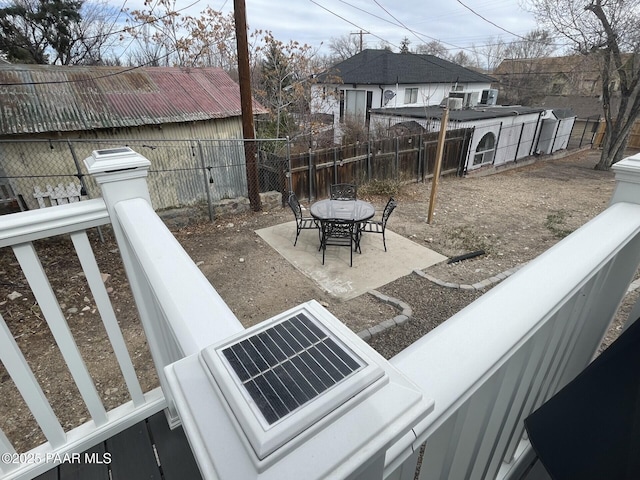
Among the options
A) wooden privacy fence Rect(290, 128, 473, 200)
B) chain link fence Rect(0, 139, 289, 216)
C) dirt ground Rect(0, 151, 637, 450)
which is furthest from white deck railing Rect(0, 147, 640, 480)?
wooden privacy fence Rect(290, 128, 473, 200)

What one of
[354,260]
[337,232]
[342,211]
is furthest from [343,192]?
[354,260]

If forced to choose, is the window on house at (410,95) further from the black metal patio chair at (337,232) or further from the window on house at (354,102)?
the black metal patio chair at (337,232)

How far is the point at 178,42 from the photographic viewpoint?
42.2 feet

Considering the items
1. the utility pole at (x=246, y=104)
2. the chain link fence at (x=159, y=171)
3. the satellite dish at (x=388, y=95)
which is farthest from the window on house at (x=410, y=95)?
the utility pole at (x=246, y=104)

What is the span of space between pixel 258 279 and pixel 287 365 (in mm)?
4359

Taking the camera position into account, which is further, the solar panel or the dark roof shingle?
the dark roof shingle

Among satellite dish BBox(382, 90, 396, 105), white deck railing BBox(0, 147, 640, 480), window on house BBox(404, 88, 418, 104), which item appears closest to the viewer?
white deck railing BBox(0, 147, 640, 480)

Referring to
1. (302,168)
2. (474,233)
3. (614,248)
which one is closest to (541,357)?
(614,248)

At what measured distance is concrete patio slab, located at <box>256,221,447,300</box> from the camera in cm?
463

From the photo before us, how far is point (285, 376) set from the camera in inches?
17.9

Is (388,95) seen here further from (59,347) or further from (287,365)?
(287,365)

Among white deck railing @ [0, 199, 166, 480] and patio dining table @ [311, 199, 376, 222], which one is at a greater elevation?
white deck railing @ [0, 199, 166, 480]

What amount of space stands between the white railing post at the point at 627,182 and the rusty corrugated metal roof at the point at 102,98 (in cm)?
762

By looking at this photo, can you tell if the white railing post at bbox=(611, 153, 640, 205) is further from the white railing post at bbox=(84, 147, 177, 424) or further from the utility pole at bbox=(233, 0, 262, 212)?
the utility pole at bbox=(233, 0, 262, 212)
